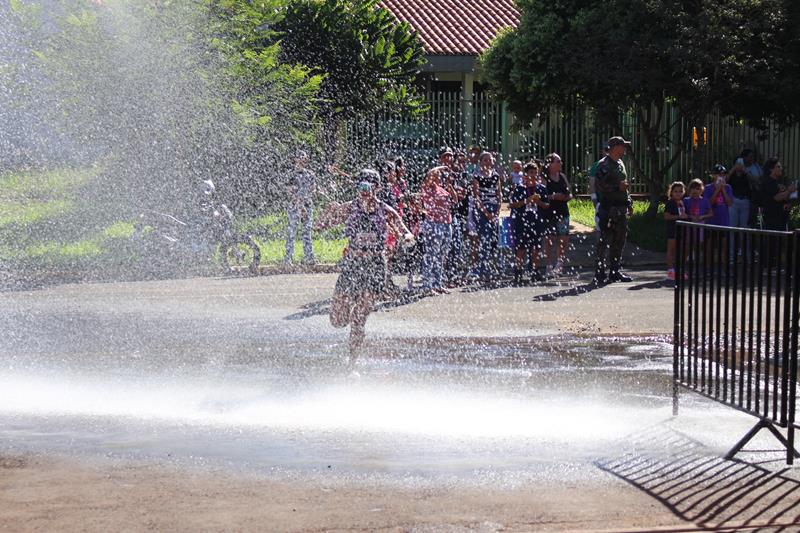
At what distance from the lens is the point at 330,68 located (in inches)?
1059

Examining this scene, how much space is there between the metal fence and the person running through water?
54.1 feet

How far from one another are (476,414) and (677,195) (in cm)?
928

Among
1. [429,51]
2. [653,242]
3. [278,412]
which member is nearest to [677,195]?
[653,242]

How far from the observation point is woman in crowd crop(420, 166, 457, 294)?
49.4 ft

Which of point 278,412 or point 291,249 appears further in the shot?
point 291,249

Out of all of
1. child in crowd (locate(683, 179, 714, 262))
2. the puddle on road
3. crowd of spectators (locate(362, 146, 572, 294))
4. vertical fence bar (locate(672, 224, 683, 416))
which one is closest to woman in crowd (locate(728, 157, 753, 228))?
child in crowd (locate(683, 179, 714, 262))

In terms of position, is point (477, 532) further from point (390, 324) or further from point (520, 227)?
point (520, 227)

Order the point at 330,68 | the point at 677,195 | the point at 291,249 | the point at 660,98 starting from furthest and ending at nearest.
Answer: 1. the point at 330,68
2. the point at 660,98
3. the point at 291,249
4. the point at 677,195

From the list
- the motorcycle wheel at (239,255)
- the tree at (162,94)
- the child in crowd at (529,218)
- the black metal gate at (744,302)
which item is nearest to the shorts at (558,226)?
the child in crowd at (529,218)

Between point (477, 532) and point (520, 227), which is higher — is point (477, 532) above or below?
below

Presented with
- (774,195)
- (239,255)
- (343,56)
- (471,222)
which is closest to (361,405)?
(471,222)

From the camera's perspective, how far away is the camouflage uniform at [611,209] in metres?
15.7

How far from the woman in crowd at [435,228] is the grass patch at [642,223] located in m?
6.33

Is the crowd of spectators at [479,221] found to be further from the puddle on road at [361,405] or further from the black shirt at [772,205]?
the puddle on road at [361,405]
